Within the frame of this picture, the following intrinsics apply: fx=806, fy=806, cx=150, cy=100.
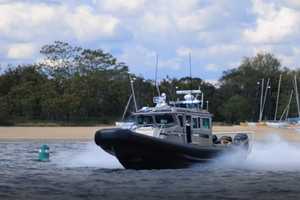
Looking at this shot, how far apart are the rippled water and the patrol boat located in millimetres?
621

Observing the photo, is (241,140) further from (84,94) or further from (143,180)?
(84,94)

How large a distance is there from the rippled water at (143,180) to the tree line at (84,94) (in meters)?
67.9

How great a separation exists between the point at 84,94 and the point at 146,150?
90353 millimetres

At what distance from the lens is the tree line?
12188 cm

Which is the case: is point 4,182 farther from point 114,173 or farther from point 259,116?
point 259,116

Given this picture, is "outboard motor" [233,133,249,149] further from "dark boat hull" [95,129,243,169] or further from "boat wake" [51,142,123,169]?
"boat wake" [51,142,123,169]

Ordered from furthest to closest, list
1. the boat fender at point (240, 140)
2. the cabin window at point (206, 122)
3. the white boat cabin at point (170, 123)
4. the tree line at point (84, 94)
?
the tree line at point (84, 94)
the boat fender at point (240, 140)
the cabin window at point (206, 122)
the white boat cabin at point (170, 123)

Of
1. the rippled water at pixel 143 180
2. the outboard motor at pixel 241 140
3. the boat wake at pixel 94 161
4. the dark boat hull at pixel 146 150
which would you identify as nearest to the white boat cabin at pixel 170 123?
the dark boat hull at pixel 146 150

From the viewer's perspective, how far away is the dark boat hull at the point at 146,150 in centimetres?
3409

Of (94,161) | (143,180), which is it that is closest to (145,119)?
(143,180)

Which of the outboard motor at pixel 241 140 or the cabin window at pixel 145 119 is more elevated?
the cabin window at pixel 145 119

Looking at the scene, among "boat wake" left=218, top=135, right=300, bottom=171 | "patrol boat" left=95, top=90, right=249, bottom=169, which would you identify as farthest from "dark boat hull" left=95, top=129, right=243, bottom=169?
"boat wake" left=218, top=135, right=300, bottom=171

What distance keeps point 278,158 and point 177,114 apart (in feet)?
41.1

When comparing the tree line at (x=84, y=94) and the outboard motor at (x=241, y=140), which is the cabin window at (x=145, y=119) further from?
the tree line at (x=84, y=94)
